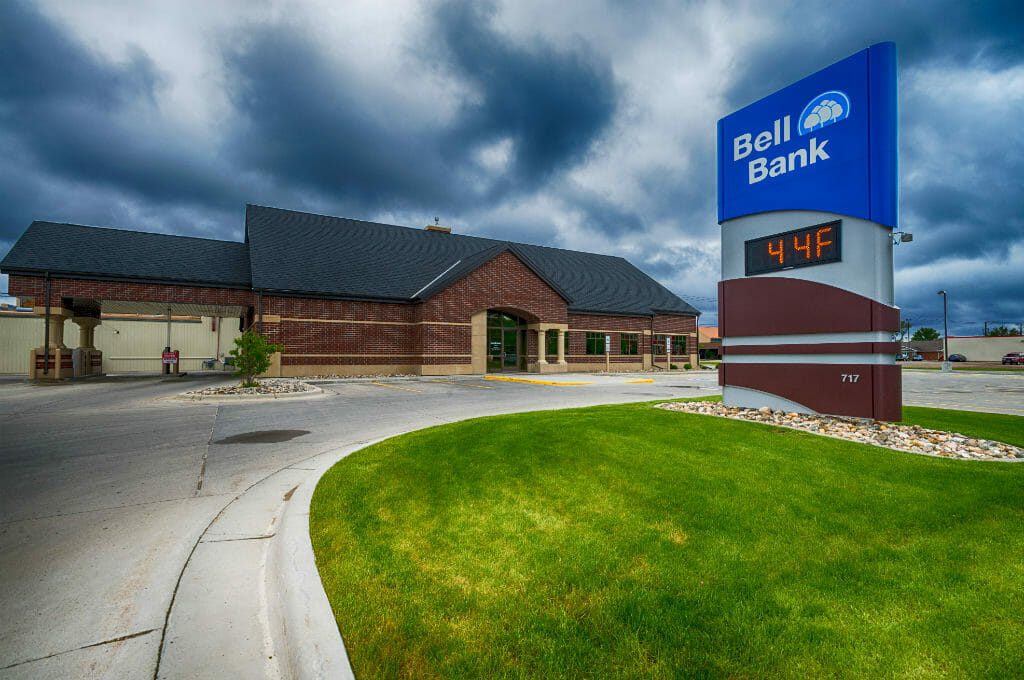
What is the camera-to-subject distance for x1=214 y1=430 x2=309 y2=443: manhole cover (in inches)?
318

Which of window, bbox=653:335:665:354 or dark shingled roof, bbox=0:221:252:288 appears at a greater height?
dark shingled roof, bbox=0:221:252:288

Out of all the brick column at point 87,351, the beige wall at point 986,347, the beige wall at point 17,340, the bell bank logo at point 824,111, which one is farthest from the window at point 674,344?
the beige wall at point 986,347

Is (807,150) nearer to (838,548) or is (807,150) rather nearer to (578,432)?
(578,432)

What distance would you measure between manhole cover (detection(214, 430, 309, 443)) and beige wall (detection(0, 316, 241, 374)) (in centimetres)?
2915

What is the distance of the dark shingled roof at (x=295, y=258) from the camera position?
23.7 metres

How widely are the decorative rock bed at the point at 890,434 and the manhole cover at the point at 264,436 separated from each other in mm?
7911

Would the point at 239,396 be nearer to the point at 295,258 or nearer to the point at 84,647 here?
the point at 84,647

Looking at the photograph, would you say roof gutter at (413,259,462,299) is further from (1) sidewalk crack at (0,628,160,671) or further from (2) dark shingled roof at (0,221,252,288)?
(1) sidewalk crack at (0,628,160,671)

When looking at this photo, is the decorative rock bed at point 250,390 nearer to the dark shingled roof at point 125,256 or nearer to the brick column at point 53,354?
the dark shingled roof at point 125,256

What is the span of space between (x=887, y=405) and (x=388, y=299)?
2368cm

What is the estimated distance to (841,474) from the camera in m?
5.08

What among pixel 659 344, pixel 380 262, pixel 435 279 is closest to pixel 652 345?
pixel 659 344

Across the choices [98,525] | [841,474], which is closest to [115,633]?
[98,525]

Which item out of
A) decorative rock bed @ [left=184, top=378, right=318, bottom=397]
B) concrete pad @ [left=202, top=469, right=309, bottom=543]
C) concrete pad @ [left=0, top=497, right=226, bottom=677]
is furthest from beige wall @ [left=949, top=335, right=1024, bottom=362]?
concrete pad @ [left=0, top=497, right=226, bottom=677]
